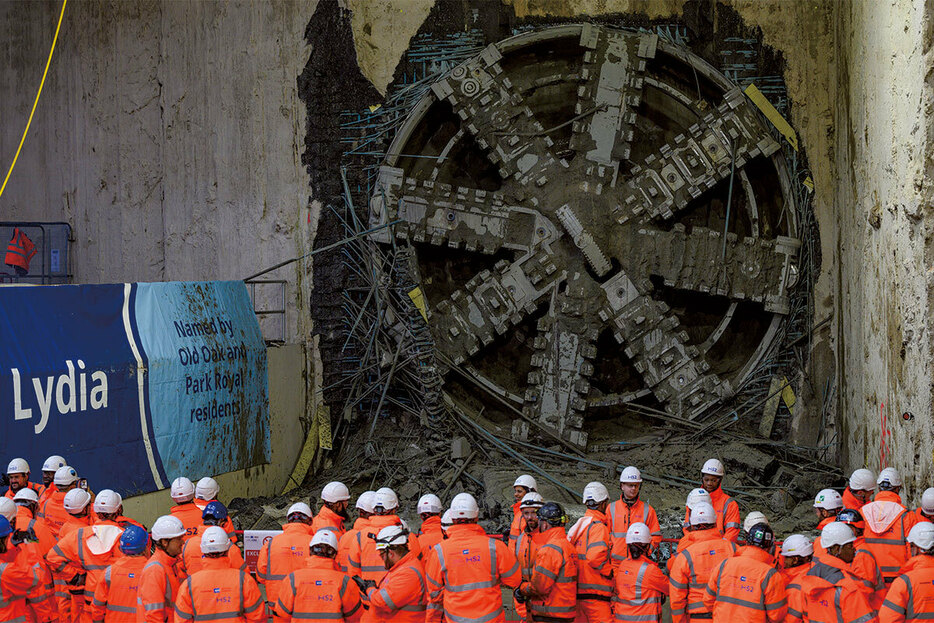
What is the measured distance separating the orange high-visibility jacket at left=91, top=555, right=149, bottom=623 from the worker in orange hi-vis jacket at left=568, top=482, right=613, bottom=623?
103 inches

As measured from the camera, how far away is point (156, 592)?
5484 millimetres

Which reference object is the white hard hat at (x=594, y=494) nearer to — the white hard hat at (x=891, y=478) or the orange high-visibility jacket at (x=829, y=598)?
the orange high-visibility jacket at (x=829, y=598)

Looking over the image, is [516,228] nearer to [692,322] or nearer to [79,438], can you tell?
[692,322]

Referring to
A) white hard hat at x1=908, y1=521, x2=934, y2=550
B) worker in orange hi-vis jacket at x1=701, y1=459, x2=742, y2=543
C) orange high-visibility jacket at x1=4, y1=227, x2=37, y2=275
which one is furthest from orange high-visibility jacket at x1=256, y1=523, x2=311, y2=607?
orange high-visibility jacket at x1=4, y1=227, x2=37, y2=275

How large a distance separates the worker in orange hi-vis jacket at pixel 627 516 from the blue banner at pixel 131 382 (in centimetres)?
393

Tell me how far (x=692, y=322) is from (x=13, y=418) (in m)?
7.49

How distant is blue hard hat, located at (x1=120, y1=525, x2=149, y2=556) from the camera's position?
5703mm

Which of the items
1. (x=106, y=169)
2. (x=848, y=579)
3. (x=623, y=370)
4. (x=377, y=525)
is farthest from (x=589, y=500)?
(x=106, y=169)

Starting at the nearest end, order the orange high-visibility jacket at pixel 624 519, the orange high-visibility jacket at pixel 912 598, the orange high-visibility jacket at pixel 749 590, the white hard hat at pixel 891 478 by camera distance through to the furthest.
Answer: the orange high-visibility jacket at pixel 912 598 < the orange high-visibility jacket at pixel 749 590 < the orange high-visibility jacket at pixel 624 519 < the white hard hat at pixel 891 478

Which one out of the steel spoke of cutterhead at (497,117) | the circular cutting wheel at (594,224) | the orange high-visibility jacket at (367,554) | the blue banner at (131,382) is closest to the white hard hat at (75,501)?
the blue banner at (131,382)

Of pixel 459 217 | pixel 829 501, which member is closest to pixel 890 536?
pixel 829 501

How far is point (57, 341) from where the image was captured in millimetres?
7785

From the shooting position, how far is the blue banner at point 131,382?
7496 millimetres

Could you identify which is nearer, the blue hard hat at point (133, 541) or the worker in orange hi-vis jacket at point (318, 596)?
the worker in orange hi-vis jacket at point (318, 596)
